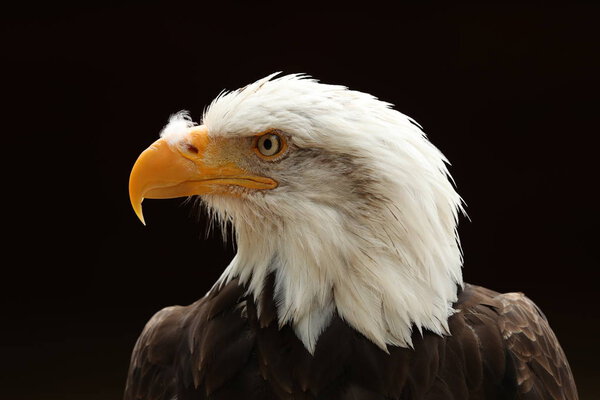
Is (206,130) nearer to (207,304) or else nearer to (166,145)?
(166,145)

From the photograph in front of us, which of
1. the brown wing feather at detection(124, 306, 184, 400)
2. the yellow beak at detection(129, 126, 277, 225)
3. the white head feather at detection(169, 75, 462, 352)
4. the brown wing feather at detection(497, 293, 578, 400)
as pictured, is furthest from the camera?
the brown wing feather at detection(124, 306, 184, 400)

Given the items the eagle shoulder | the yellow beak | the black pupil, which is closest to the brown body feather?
the eagle shoulder

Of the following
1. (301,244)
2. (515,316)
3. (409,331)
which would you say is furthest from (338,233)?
(515,316)

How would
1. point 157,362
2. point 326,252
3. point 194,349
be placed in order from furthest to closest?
point 157,362 → point 194,349 → point 326,252

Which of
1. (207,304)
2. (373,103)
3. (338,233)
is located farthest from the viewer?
(207,304)

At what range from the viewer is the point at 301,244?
279 centimetres

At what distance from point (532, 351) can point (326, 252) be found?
0.96 metres

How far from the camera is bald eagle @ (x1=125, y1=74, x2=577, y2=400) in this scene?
2.79 metres

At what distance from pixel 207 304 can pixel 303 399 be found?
0.55m

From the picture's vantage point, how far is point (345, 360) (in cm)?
286

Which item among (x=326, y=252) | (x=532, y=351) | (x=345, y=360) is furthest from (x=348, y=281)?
(x=532, y=351)

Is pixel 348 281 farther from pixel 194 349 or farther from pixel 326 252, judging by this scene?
pixel 194 349

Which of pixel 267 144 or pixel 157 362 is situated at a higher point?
pixel 267 144

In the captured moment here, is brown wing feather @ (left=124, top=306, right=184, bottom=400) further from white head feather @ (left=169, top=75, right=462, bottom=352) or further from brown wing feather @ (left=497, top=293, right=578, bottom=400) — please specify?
brown wing feather @ (left=497, top=293, right=578, bottom=400)
